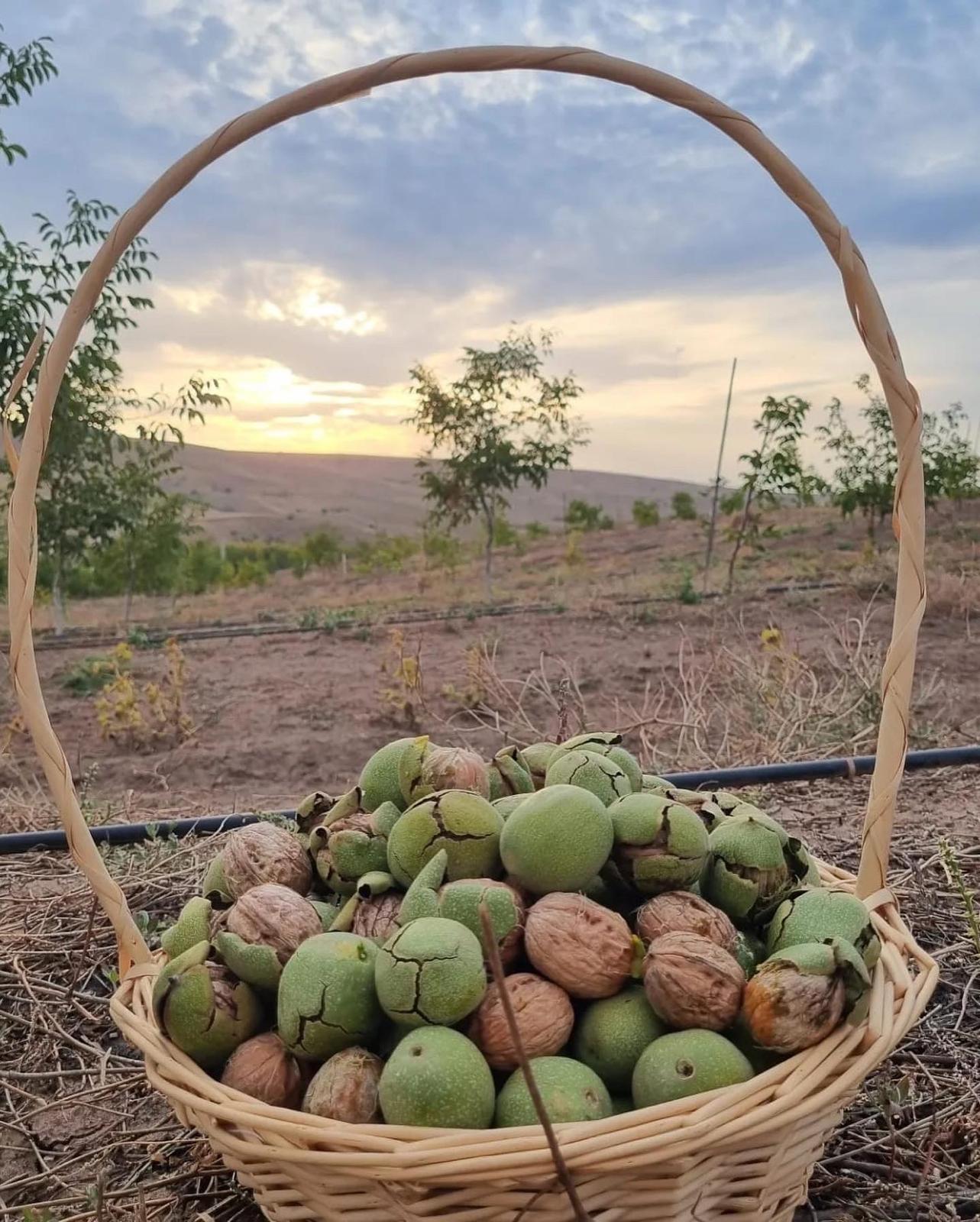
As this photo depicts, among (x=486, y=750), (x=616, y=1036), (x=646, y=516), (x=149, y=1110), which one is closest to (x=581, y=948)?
(x=616, y=1036)

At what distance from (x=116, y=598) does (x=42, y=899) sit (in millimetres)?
17765

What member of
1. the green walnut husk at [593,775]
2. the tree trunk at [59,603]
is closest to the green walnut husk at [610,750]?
the green walnut husk at [593,775]

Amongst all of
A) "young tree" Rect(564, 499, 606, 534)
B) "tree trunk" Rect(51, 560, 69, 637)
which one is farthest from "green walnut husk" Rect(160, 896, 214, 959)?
"young tree" Rect(564, 499, 606, 534)

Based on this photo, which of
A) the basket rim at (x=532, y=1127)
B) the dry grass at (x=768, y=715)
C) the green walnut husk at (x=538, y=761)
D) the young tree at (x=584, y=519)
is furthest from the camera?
the young tree at (x=584, y=519)

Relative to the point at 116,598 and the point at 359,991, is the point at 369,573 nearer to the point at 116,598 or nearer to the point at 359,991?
the point at 116,598

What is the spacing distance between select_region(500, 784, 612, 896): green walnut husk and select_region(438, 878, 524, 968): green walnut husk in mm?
48

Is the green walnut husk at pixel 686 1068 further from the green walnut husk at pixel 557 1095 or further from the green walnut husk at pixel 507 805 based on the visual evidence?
the green walnut husk at pixel 507 805

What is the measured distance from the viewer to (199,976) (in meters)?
1.20

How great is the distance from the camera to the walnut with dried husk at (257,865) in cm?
144

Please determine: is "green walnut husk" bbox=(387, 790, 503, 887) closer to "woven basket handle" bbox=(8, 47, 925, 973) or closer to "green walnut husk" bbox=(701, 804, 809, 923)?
"green walnut husk" bbox=(701, 804, 809, 923)

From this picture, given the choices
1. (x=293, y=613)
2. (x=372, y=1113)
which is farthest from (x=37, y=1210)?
(x=293, y=613)

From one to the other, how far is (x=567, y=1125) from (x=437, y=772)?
58cm

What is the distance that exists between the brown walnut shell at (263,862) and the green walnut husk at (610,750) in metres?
0.41

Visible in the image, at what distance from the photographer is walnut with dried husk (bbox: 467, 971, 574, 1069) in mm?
1132
